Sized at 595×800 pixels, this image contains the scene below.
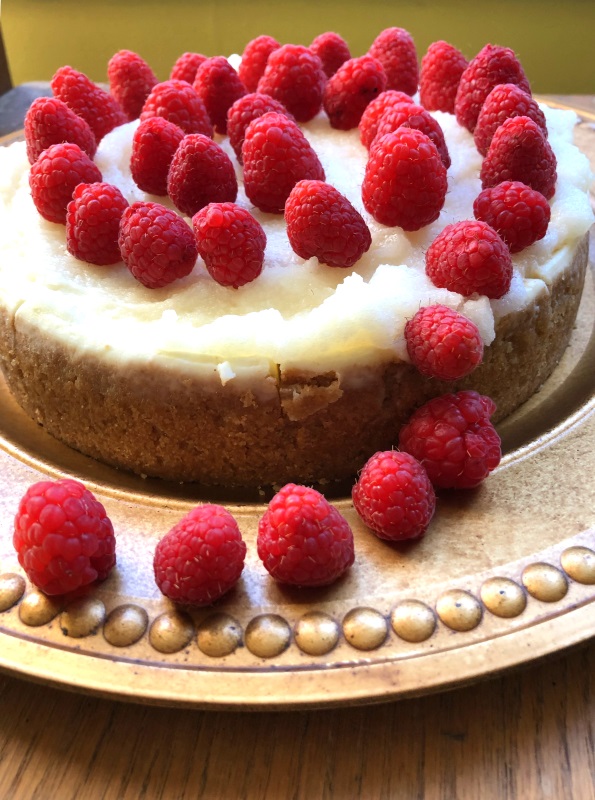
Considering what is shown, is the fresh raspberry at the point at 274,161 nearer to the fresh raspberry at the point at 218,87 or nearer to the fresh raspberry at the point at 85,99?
the fresh raspberry at the point at 218,87

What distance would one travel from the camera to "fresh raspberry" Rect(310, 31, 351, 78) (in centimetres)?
218

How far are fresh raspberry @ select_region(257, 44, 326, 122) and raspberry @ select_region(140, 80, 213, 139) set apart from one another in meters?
0.24

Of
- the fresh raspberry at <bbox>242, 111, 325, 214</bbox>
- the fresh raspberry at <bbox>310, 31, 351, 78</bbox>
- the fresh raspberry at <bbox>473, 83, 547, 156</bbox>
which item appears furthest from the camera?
the fresh raspberry at <bbox>310, 31, 351, 78</bbox>

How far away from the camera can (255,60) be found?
2.16 m

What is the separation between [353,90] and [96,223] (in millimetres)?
845

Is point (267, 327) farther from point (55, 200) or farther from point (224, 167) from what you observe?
point (55, 200)

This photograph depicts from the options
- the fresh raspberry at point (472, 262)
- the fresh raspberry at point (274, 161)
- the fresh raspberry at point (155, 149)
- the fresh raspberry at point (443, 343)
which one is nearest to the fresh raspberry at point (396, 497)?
the fresh raspberry at point (443, 343)

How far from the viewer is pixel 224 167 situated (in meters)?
1.57

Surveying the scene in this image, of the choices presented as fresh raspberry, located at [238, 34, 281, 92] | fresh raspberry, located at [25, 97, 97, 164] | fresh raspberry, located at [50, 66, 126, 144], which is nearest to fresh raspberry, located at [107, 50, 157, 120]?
fresh raspberry, located at [50, 66, 126, 144]

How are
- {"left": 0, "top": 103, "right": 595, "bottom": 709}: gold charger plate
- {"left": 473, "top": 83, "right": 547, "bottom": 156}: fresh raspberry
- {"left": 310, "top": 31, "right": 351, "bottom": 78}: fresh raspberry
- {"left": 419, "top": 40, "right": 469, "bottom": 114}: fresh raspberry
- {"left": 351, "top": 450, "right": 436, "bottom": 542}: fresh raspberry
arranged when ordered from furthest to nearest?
{"left": 310, "top": 31, "right": 351, "bottom": 78}: fresh raspberry < {"left": 419, "top": 40, "right": 469, "bottom": 114}: fresh raspberry < {"left": 473, "top": 83, "right": 547, "bottom": 156}: fresh raspberry < {"left": 351, "top": 450, "right": 436, "bottom": 542}: fresh raspberry < {"left": 0, "top": 103, "right": 595, "bottom": 709}: gold charger plate

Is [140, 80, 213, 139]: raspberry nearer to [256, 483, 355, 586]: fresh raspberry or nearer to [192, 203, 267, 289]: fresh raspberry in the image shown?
[192, 203, 267, 289]: fresh raspberry

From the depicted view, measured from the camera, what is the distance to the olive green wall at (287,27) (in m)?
3.62

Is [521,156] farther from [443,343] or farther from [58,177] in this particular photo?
[58,177]

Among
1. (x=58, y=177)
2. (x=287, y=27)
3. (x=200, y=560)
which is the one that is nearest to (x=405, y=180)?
(x=58, y=177)
